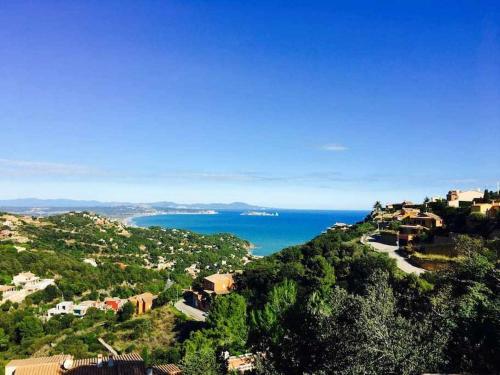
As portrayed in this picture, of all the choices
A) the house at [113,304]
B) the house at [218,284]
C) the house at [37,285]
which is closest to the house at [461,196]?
the house at [218,284]

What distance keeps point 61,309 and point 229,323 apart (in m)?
28.2

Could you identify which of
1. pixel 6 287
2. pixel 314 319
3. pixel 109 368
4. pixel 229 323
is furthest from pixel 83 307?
pixel 314 319

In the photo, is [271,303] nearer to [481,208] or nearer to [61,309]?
[481,208]

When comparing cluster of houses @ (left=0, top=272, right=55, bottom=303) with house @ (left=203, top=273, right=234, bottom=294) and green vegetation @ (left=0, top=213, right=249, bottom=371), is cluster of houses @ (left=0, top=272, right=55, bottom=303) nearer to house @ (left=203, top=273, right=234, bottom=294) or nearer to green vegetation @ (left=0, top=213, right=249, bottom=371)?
green vegetation @ (left=0, top=213, right=249, bottom=371)

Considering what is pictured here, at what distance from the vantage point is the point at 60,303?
5125 cm

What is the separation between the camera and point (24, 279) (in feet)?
186

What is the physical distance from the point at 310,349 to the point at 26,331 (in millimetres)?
35608

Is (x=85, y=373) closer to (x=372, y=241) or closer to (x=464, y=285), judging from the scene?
(x=464, y=285)

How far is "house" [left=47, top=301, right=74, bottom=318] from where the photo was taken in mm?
48812

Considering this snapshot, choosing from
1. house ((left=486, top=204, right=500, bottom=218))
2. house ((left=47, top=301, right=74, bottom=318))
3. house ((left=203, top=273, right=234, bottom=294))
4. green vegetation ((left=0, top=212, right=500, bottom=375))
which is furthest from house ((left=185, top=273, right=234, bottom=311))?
house ((left=486, top=204, right=500, bottom=218))

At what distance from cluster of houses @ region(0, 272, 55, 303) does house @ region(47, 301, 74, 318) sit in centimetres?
483

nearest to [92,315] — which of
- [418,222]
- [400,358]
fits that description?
[418,222]

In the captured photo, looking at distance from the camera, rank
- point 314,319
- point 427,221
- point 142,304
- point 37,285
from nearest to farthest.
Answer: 1. point 314,319
2. point 427,221
3. point 142,304
4. point 37,285

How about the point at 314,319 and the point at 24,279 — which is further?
the point at 24,279
